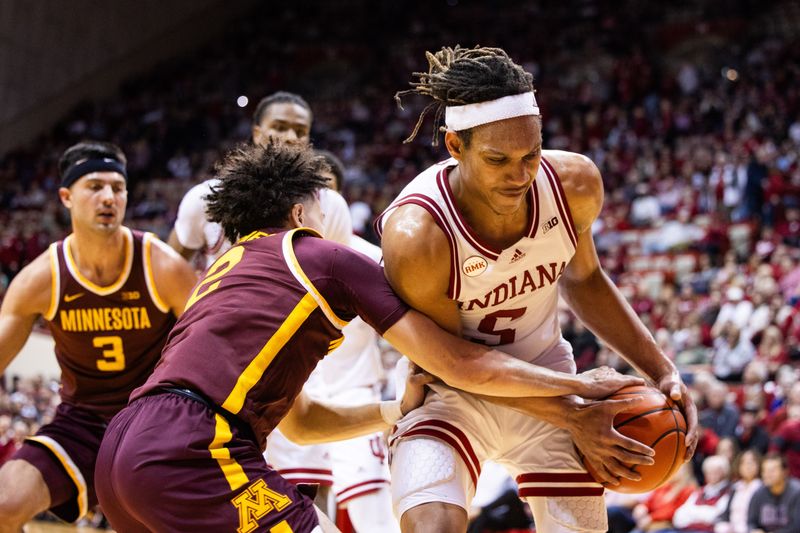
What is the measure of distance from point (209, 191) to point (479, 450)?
1719mm

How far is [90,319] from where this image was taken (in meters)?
4.48

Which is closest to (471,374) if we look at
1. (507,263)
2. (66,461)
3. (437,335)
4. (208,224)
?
(437,335)

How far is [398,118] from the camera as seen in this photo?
20375mm

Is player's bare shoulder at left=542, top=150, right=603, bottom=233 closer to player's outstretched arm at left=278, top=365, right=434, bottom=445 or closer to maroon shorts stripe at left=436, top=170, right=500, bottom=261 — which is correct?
maroon shorts stripe at left=436, top=170, right=500, bottom=261

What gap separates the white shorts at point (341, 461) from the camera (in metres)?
4.64

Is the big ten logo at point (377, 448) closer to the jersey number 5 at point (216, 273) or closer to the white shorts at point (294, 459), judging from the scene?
the white shorts at point (294, 459)

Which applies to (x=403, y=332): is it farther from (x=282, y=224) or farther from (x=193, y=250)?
(x=193, y=250)

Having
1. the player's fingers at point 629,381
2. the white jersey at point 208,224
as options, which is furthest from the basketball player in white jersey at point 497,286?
the white jersey at point 208,224

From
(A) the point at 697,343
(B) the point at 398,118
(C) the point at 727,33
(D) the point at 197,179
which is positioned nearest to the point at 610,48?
(C) the point at 727,33

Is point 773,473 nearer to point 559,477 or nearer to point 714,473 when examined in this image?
point 714,473

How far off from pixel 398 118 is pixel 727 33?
256 inches

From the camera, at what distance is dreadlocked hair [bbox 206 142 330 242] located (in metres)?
3.10

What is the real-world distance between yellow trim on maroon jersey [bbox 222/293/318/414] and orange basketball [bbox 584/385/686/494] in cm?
107

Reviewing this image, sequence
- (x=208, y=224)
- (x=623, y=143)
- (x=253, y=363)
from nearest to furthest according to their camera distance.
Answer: (x=253, y=363) → (x=208, y=224) → (x=623, y=143)
